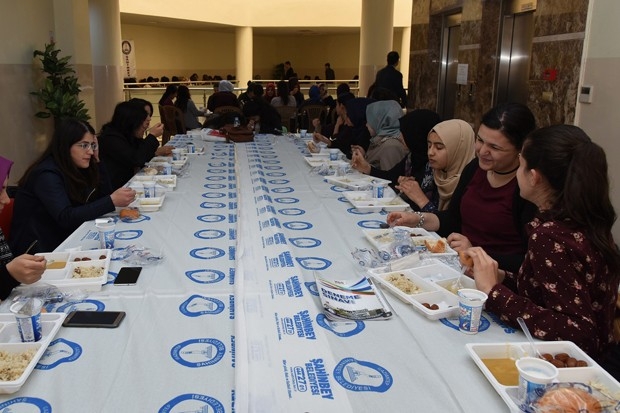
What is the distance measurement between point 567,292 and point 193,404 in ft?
3.35

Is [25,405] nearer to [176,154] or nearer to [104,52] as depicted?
[176,154]

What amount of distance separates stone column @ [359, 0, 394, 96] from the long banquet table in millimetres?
9154

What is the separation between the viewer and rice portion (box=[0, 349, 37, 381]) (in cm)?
126

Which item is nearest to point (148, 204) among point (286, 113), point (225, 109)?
point (225, 109)

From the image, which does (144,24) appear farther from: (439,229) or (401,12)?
(439,229)

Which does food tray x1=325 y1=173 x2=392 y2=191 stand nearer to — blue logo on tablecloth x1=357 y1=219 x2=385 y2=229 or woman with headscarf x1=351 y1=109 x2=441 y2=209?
woman with headscarf x1=351 y1=109 x2=441 y2=209

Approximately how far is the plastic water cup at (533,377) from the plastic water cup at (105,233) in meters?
1.60

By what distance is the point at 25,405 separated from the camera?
3.96 feet

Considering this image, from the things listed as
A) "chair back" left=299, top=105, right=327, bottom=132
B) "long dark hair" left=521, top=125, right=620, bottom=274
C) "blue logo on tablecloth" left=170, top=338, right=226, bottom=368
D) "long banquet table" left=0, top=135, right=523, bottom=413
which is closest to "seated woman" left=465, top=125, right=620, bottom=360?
"long dark hair" left=521, top=125, right=620, bottom=274

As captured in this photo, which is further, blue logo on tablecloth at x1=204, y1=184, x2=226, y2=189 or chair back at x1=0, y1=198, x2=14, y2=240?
blue logo on tablecloth at x1=204, y1=184, x2=226, y2=189

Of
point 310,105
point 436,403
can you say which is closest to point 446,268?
point 436,403

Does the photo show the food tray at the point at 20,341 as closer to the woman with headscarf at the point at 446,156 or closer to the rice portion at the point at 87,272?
the rice portion at the point at 87,272

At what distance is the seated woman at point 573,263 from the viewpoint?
148 centimetres

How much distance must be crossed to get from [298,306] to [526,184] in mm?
835
